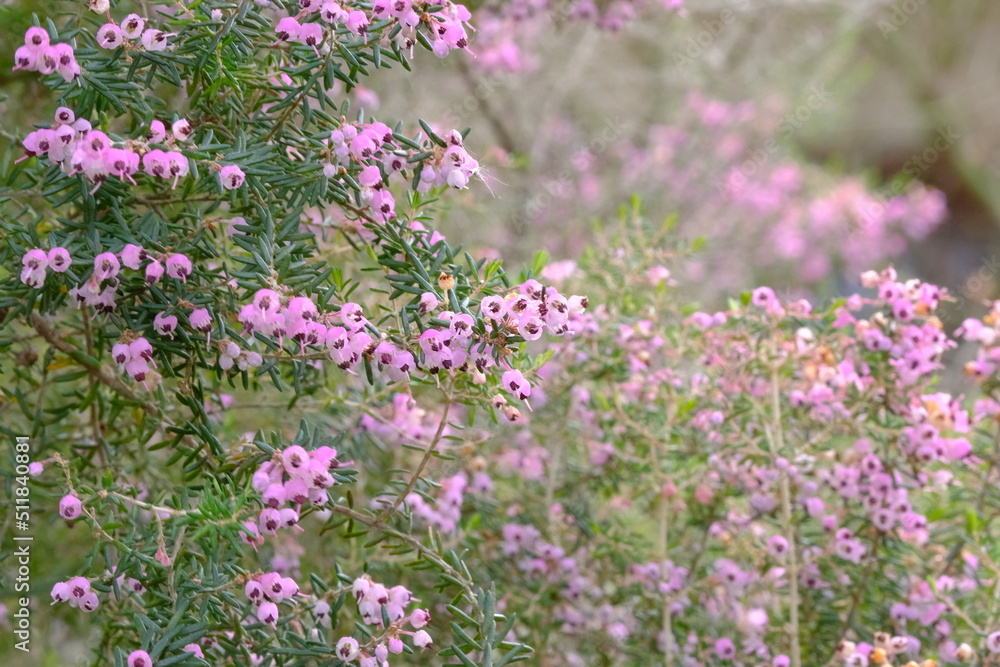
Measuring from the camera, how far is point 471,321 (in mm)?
1380

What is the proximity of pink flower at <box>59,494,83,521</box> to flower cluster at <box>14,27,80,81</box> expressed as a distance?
2.13 feet

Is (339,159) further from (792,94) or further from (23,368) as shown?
(792,94)

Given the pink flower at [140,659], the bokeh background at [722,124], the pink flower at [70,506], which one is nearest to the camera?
the pink flower at [140,659]

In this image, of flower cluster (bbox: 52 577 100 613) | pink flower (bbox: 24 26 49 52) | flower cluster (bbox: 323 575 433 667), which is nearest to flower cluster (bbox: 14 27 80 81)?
pink flower (bbox: 24 26 49 52)

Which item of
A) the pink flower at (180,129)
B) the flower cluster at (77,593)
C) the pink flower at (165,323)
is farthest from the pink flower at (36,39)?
the flower cluster at (77,593)

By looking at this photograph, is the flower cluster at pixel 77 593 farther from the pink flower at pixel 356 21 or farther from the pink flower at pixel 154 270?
the pink flower at pixel 356 21

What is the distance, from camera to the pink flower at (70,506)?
56.2 inches

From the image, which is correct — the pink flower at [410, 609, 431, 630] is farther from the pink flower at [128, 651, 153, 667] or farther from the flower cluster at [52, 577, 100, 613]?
the flower cluster at [52, 577, 100, 613]

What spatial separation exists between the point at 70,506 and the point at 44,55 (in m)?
0.69

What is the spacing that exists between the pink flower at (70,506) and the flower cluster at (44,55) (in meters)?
0.65

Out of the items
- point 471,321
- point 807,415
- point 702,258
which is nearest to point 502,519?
point 807,415

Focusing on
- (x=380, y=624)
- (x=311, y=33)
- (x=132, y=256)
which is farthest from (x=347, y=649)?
(x=311, y=33)

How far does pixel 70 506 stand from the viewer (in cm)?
143

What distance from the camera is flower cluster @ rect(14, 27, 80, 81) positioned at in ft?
4.66
